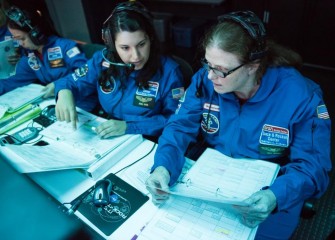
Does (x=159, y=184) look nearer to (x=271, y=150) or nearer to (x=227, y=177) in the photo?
(x=227, y=177)

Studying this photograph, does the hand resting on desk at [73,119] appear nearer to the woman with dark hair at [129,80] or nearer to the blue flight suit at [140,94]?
the woman with dark hair at [129,80]

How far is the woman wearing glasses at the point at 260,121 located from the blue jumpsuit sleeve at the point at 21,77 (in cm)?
129

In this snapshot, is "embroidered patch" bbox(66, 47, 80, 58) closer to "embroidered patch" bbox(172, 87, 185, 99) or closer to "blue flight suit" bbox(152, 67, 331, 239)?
"embroidered patch" bbox(172, 87, 185, 99)

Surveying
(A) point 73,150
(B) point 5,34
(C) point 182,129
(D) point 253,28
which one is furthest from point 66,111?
(B) point 5,34

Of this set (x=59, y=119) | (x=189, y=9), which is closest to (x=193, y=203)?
(x=59, y=119)

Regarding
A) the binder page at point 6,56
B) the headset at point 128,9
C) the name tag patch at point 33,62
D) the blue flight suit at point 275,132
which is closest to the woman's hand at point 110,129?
the blue flight suit at point 275,132

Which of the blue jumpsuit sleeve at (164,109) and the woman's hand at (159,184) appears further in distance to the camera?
the blue jumpsuit sleeve at (164,109)

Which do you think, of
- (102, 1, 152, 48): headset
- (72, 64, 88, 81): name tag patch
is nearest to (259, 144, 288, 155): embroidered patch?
(102, 1, 152, 48): headset

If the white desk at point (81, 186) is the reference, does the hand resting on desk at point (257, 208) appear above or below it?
above

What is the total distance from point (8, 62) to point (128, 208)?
61.5 inches

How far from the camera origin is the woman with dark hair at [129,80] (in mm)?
1267

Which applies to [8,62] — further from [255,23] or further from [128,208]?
[255,23]

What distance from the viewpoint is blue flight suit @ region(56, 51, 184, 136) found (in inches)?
56.5

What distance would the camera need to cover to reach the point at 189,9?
308 centimetres
